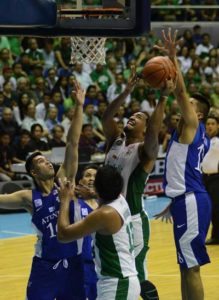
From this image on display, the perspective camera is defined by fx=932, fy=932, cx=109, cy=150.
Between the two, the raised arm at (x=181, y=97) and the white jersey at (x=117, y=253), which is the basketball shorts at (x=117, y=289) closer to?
the white jersey at (x=117, y=253)

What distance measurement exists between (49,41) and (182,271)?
11.3 m

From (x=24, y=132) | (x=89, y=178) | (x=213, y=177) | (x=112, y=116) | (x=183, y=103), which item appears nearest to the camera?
(x=89, y=178)

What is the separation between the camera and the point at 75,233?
6.15 meters

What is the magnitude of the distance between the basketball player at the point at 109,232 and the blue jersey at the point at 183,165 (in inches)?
68.8

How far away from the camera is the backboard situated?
→ 678cm

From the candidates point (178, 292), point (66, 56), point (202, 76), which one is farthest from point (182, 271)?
point (202, 76)

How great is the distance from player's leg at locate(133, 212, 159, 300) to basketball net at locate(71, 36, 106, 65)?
1.50 metres

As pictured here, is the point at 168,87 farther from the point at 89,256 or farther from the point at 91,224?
the point at 91,224

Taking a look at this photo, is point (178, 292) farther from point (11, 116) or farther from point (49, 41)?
point (49, 41)

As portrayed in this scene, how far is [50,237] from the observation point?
7242 millimetres

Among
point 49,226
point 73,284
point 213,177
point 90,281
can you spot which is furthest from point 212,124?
point 73,284

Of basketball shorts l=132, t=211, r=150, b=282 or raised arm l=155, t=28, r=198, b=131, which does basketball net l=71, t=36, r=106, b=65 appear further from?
basketball shorts l=132, t=211, r=150, b=282

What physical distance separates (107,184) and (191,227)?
202 cm

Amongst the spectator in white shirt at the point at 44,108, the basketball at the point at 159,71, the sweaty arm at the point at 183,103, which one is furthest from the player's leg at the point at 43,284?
the spectator in white shirt at the point at 44,108
